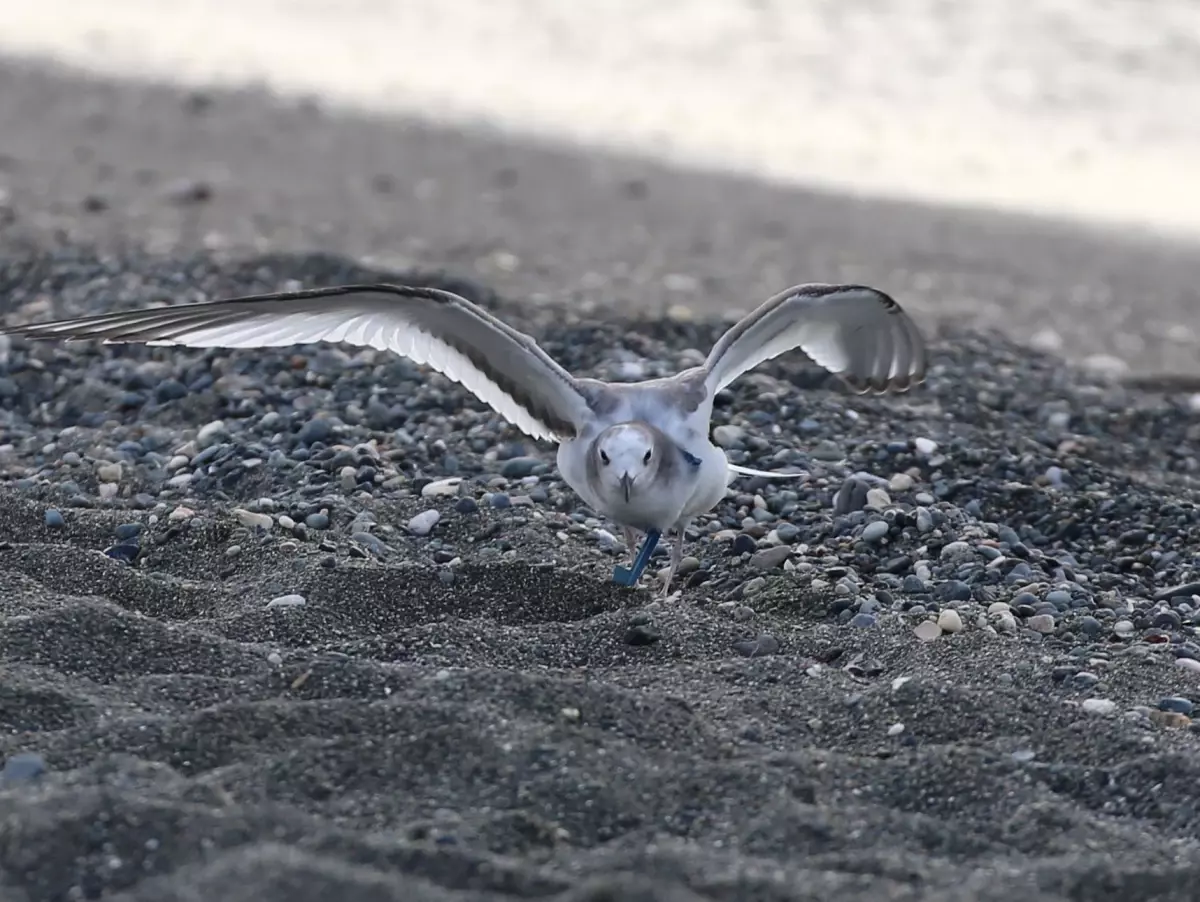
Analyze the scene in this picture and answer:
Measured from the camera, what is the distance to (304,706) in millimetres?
3857

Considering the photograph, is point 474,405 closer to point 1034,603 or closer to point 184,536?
point 184,536

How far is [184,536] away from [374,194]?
6.23 metres

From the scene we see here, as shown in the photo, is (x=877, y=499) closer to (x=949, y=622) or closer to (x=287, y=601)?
(x=949, y=622)

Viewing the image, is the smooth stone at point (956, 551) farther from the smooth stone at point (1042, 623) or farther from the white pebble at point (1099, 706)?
the white pebble at point (1099, 706)

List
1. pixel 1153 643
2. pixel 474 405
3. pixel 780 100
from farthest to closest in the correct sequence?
pixel 780 100 → pixel 474 405 → pixel 1153 643

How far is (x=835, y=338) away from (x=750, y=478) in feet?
2.16

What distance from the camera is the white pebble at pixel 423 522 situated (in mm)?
5508

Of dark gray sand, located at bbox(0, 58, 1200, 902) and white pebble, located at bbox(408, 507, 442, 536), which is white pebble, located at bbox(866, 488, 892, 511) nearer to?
dark gray sand, located at bbox(0, 58, 1200, 902)

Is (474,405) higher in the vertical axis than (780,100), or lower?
lower

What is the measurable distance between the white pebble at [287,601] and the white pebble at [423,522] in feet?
2.67

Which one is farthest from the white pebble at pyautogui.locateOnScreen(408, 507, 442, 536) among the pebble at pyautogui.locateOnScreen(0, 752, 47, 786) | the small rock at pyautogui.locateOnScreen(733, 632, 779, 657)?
the pebble at pyautogui.locateOnScreen(0, 752, 47, 786)

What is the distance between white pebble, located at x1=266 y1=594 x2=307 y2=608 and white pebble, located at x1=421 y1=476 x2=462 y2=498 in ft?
3.60

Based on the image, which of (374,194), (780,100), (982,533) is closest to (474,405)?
(982,533)

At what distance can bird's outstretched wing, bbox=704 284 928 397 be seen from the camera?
523cm
